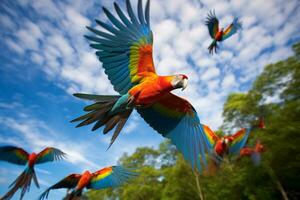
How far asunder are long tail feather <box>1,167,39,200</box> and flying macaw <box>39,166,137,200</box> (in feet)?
1.88

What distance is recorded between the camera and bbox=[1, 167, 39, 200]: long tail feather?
14.0 feet

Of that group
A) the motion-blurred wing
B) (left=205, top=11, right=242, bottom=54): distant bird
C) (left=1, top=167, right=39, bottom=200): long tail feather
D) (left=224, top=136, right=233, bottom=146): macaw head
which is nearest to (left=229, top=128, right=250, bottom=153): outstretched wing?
(left=224, top=136, right=233, bottom=146): macaw head

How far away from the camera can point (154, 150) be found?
26141 millimetres

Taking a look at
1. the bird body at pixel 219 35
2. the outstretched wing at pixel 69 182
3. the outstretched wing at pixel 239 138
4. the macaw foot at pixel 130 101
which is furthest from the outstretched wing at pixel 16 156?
the bird body at pixel 219 35

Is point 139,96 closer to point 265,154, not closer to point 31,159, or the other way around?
point 31,159

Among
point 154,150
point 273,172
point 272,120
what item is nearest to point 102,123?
point 272,120

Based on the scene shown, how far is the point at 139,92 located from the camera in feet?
10.9

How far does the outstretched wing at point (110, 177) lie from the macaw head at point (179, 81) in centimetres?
352

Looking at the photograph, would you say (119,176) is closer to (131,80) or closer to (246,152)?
(131,80)

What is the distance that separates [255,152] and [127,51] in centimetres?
1224

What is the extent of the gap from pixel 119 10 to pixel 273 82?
1489cm

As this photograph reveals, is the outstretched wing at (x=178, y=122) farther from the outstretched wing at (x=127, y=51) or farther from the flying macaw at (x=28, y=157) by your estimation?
the flying macaw at (x=28, y=157)

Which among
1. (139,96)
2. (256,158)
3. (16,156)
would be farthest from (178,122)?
(256,158)

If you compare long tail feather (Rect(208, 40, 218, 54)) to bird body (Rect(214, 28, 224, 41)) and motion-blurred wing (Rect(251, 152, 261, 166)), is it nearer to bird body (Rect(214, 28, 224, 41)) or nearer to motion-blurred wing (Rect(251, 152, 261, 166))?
bird body (Rect(214, 28, 224, 41))
